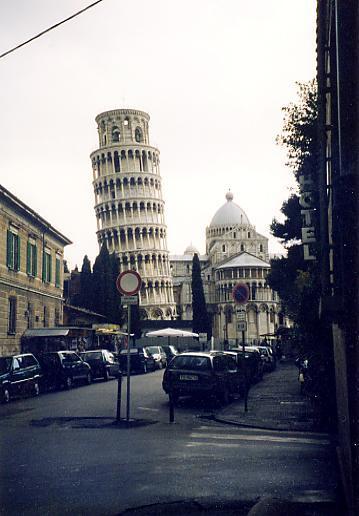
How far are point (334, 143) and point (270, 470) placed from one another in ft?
14.2

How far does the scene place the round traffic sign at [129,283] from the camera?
14.1 meters

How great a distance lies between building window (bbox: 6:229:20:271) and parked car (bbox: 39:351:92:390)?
795 cm

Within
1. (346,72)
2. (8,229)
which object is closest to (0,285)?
(8,229)

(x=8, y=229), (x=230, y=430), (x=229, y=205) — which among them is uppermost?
(x=229, y=205)

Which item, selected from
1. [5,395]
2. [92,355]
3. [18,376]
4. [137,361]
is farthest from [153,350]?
[5,395]

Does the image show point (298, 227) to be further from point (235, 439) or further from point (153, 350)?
point (235, 439)

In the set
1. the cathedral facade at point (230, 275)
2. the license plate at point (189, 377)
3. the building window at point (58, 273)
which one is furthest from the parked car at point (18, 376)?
the cathedral facade at point (230, 275)

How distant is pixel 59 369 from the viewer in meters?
24.0

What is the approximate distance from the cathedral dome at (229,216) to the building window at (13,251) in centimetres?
10133

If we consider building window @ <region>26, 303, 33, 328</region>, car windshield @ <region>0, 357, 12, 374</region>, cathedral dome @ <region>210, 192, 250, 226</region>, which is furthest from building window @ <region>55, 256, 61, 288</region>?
cathedral dome @ <region>210, 192, 250, 226</region>

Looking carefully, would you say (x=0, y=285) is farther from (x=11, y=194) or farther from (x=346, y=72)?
(x=346, y=72)

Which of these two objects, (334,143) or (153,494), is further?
(153,494)

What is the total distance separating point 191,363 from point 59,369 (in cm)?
804

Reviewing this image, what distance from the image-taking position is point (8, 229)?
31.7 metres
